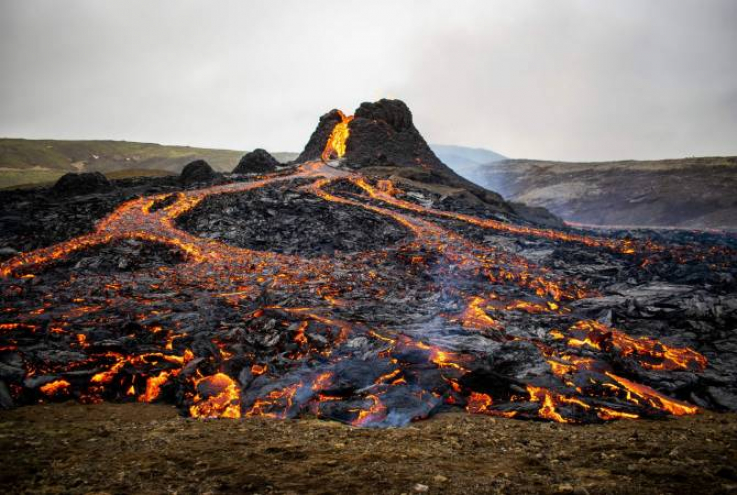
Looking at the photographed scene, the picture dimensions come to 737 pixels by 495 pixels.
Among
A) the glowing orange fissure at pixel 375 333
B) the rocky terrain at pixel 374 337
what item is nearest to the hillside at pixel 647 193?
the rocky terrain at pixel 374 337

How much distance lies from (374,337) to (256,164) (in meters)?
43.3

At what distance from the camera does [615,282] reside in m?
17.5

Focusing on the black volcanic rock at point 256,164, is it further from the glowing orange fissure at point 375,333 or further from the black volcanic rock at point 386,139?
the glowing orange fissure at point 375,333

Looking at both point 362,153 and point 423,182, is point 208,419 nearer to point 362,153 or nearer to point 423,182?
point 423,182

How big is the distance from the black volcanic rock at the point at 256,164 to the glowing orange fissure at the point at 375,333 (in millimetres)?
17194

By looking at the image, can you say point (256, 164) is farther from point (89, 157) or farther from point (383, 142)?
point (89, 157)

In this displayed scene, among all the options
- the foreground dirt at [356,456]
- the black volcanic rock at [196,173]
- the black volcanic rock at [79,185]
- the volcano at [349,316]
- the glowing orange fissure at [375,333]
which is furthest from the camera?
the black volcanic rock at [196,173]

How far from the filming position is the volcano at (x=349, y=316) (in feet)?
25.2

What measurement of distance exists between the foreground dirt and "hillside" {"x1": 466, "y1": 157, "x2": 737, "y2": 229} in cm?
6427

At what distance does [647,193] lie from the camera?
6681 centimetres

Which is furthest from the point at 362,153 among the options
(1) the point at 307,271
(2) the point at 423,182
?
(1) the point at 307,271

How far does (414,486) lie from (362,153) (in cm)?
5184

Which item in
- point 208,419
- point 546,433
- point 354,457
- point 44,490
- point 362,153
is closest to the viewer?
point 44,490

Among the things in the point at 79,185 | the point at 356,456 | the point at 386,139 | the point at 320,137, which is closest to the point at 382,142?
the point at 386,139
